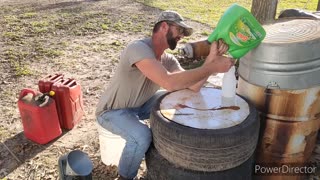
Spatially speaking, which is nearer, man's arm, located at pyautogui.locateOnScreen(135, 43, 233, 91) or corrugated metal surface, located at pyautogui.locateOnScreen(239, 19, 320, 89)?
corrugated metal surface, located at pyautogui.locateOnScreen(239, 19, 320, 89)

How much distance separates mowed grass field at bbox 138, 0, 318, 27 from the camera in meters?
8.95

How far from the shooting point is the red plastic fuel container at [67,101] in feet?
12.7

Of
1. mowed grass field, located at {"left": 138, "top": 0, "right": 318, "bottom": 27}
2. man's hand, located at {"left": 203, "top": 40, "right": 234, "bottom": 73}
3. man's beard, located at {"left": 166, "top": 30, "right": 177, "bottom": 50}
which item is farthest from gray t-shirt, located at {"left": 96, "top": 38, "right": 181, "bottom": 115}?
mowed grass field, located at {"left": 138, "top": 0, "right": 318, "bottom": 27}

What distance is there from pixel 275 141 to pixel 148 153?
100cm

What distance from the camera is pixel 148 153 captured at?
2779 millimetres

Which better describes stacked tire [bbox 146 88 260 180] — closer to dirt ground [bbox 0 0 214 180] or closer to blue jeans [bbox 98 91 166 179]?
blue jeans [bbox 98 91 166 179]

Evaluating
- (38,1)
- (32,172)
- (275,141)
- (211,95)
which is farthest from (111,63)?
(38,1)

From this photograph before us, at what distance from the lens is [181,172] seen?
2447 millimetres

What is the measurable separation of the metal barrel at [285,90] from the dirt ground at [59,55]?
1.30m

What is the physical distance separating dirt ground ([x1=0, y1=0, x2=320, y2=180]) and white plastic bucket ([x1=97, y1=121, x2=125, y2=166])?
10 cm

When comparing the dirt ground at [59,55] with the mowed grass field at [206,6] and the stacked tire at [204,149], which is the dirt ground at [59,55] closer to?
the mowed grass field at [206,6]

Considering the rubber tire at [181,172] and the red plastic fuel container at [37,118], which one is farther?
the red plastic fuel container at [37,118]

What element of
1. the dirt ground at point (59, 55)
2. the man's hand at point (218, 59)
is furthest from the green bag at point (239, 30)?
the dirt ground at point (59, 55)

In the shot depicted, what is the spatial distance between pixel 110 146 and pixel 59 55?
346 centimetres
